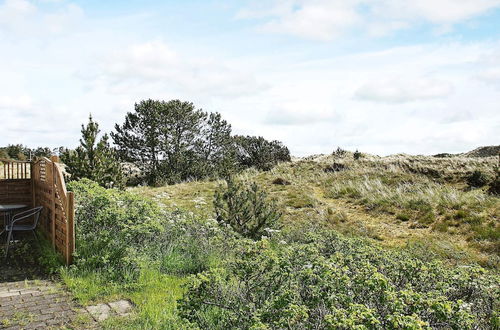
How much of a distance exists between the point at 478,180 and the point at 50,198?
1511 centimetres

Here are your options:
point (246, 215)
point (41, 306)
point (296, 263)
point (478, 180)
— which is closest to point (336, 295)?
point (296, 263)

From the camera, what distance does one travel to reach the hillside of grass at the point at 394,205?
367 inches

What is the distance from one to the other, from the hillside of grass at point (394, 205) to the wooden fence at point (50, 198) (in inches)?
145

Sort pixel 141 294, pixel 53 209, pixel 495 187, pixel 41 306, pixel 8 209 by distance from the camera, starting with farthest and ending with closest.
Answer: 1. pixel 495 187
2. pixel 8 209
3. pixel 53 209
4. pixel 141 294
5. pixel 41 306

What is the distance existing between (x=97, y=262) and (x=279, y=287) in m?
3.12

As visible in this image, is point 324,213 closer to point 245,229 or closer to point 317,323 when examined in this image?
point 245,229

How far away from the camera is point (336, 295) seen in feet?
9.41

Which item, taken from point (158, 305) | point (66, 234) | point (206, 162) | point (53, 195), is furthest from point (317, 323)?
point (206, 162)

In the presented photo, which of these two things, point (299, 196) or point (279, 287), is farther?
point (299, 196)

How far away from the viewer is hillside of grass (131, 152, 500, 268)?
931 cm

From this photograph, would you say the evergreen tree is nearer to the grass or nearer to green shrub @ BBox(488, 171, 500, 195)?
the grass

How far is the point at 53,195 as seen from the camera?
6.60 metres

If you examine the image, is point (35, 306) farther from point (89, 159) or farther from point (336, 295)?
point (89, 159)

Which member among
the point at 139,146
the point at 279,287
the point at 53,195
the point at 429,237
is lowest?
the point at 429,237
